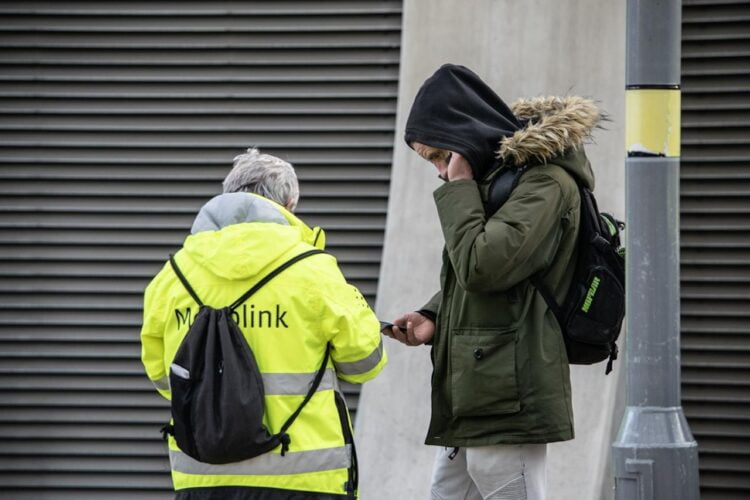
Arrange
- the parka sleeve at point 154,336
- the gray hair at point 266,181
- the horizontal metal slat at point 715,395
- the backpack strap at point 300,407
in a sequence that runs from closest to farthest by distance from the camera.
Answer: the backpack strap at point 300,407 → the parka sleeve at point 154,336 → the gray hair at point 266,181 → the horizontal metal slat at point 715,395

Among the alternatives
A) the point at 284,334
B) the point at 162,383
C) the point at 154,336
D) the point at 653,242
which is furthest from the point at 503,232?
the point at 162,383

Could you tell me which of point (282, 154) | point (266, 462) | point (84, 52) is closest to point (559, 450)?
point (282, 154)

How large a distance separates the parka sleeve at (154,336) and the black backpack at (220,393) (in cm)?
23

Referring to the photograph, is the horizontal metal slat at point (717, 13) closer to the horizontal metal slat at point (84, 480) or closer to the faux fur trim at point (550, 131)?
the faux fur trim at point (550, 131)

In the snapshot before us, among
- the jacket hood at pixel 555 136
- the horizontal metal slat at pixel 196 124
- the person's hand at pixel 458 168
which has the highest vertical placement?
the horizontal metal slat at pixel 196 124

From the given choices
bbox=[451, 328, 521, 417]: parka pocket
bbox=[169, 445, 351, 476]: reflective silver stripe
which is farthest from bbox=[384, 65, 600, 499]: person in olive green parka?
bbox=[169, 445, 351, 476]: reflective silver stripe

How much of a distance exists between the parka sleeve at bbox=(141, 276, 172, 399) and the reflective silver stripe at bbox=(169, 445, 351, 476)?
333mm

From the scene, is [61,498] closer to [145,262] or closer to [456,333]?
[145,262]

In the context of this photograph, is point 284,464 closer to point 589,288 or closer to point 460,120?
point 589,288

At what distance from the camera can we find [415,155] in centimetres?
726

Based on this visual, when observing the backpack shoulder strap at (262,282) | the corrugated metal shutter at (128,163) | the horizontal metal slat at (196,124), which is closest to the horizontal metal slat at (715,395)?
the corrugated metal shutter at (128,163)

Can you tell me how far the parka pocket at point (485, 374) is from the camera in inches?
169

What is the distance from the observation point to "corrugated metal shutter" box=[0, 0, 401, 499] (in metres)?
7.50

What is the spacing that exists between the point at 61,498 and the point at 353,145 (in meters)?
2.72
